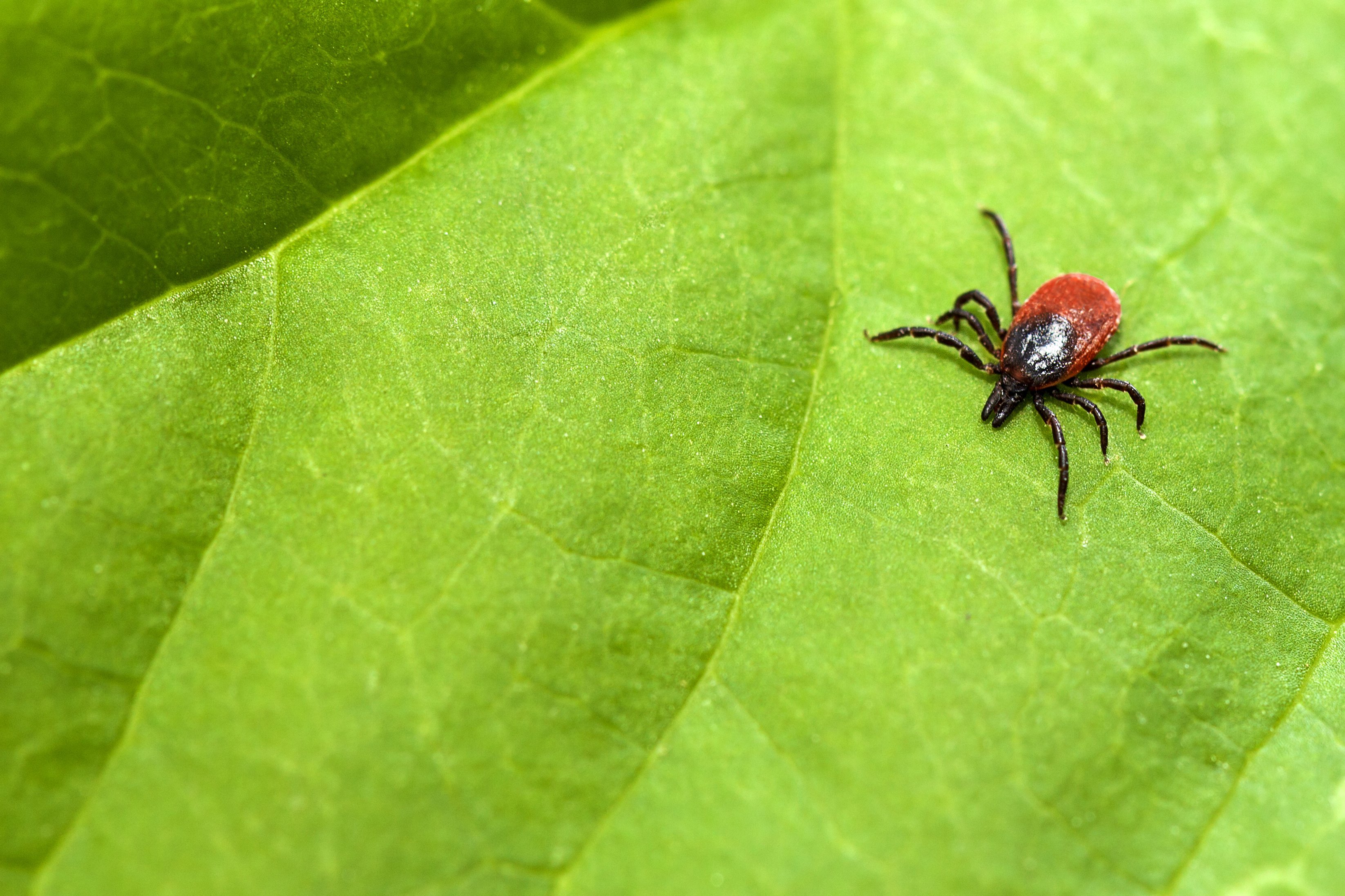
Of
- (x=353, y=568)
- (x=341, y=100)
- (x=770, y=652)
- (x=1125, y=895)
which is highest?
(x=341, y=100)

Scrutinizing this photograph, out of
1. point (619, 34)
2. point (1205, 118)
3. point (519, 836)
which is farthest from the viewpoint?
point (1205, 118)

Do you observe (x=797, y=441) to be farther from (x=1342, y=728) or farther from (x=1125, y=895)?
(x=1342, y=728)

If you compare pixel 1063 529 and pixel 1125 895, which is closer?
pixel 1125 895

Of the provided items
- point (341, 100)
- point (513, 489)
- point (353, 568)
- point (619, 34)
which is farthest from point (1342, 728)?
point (341, 100)

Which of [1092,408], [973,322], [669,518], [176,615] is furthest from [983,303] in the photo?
[176,615]

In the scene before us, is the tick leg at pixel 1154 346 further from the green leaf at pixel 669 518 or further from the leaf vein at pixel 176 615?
the leaf vein at pixel 176 615

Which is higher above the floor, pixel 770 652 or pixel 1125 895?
pixel 770 652

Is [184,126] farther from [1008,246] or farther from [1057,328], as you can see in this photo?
[1057,328]
